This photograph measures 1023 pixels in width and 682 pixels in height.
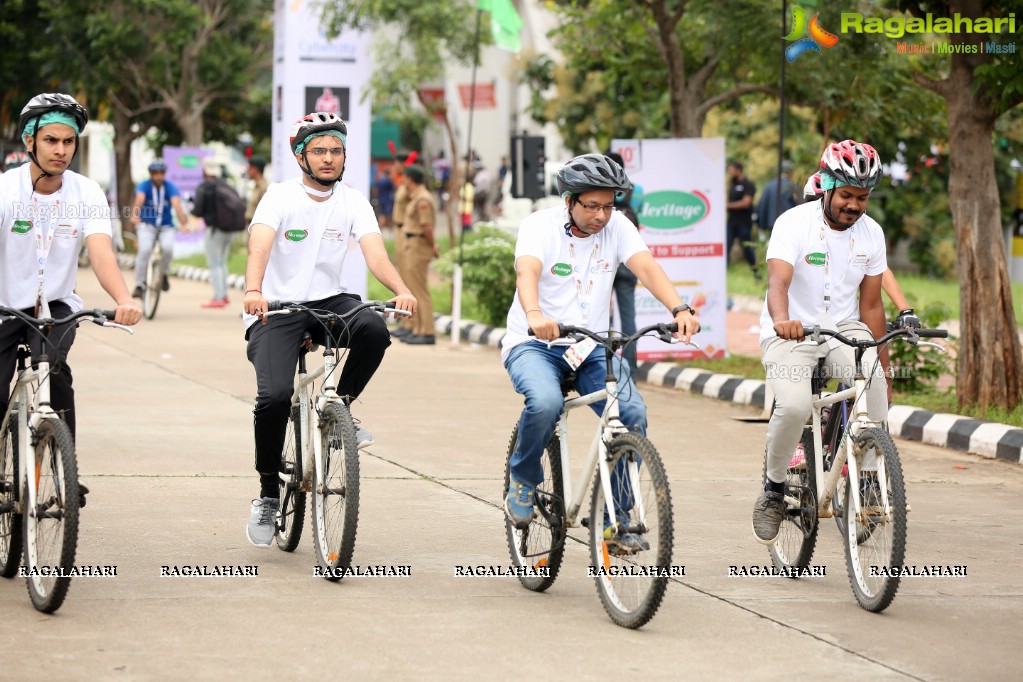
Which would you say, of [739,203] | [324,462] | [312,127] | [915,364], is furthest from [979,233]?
[739,203]

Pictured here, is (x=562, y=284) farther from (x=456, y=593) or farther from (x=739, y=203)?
(x=739, y=203)

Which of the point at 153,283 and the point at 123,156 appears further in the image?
the point at 123,156

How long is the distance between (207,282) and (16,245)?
20756mm

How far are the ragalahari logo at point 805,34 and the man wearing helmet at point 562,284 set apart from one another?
7.98m

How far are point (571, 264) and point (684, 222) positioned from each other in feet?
28.2

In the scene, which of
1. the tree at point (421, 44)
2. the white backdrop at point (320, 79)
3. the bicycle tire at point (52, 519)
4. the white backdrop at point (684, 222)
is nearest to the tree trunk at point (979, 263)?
the white backdrop at point (684, 222)

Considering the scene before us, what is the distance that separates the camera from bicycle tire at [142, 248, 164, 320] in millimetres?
19516

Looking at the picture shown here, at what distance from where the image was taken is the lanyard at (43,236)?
6.40 metres

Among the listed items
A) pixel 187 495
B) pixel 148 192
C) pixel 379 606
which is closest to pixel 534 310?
pixel 379 606

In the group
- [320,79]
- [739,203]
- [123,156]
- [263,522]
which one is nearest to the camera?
[263,522]

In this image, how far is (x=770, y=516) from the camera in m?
6.88

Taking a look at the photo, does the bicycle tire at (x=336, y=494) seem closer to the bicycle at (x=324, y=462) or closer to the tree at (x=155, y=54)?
the bicycle at (x=324, y=462)

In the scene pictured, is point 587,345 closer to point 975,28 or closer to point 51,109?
point 51,109

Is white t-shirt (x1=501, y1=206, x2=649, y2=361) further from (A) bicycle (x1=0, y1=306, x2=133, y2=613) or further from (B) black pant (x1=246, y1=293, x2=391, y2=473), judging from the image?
(A) bicycle (x1=0, y1=306, x2=133, y2=613)
